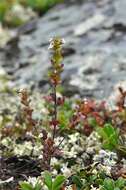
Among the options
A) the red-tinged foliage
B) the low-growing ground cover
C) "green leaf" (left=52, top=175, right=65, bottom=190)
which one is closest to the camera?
"green leaf" (left=52, top=175, right=65, bottom=190)

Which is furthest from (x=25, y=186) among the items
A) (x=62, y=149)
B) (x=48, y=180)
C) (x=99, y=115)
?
(x=99, y=115)

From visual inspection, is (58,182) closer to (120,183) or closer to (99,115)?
(120,183)

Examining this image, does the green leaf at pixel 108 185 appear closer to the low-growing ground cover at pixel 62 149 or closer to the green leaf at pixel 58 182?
the low-growing ground cover at pixel 62 149

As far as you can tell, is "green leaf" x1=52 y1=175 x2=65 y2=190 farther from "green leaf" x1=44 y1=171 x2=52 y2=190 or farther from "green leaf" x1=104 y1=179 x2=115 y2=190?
"green leaf" x1=104 y1=179 x2=115 y2=190

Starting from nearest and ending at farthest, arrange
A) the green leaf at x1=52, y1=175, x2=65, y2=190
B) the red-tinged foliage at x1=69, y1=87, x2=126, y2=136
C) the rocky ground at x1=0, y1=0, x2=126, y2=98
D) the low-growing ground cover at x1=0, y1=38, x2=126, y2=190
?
the green leaf at x1=52, y1=175, x2=65, y2=190 → the low-growing ground cover at x1=0, y1=38, x2=126, y2=190 → the red-tinged foliage at x1=69, y1=87, x2=126, y2=136 → the rocky ground at x1=0, y1=0, x2=126, y2=98

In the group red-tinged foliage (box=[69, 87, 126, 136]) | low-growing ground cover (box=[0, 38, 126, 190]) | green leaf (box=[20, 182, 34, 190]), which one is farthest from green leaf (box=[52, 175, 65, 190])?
red-tinged foliage (box=[69, 87, 126, 136])

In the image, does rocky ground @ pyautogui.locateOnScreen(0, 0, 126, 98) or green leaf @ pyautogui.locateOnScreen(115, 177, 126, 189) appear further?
rocky ground @ pyautogui.locateOnScreen(0, 0, 126, 98)

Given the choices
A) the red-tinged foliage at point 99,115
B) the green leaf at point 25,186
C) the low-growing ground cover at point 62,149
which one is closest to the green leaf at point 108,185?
the low-growing ground cover at point 62,149
